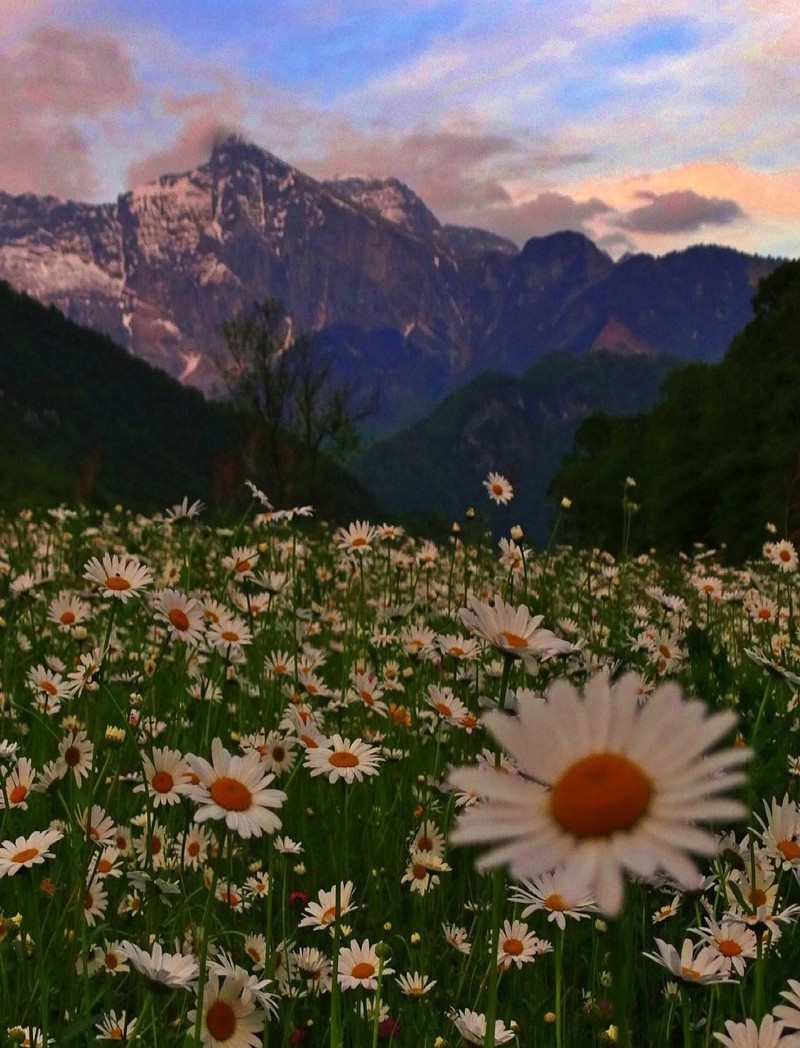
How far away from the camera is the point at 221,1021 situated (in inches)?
63.6

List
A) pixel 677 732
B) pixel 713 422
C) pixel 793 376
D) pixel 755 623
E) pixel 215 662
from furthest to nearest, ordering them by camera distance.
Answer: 1. pixel 713 422
2. pixel 793 376
3. pixel 755 623
4. pixel 215 662
5. pixel 677 732

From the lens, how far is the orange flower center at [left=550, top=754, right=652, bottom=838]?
2.51 feet

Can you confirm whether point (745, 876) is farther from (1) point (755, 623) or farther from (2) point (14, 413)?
(2) point (14, 413)

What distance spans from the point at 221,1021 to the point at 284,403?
52301 mm

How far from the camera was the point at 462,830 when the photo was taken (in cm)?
77

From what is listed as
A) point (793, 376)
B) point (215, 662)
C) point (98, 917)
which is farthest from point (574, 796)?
point (793, 376)

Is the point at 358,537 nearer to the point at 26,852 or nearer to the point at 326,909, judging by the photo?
the point at 326,909

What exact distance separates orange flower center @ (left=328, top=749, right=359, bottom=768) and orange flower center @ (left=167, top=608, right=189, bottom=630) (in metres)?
0.59

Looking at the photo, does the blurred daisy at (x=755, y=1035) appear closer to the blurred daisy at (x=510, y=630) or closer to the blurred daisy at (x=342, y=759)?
the blurred daisy at (x=510, y=630)

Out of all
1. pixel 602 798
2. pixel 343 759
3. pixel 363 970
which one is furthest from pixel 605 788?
pixel 343 759

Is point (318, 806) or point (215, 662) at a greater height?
point (215, 662)

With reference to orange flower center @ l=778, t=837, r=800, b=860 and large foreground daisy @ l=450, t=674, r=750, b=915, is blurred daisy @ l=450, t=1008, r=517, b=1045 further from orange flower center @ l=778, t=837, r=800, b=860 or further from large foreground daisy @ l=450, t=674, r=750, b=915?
large foreground daisy @ l=450, t=674, r=750, b=915

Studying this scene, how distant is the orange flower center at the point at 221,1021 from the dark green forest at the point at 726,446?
2669 cm

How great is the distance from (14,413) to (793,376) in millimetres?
115748
